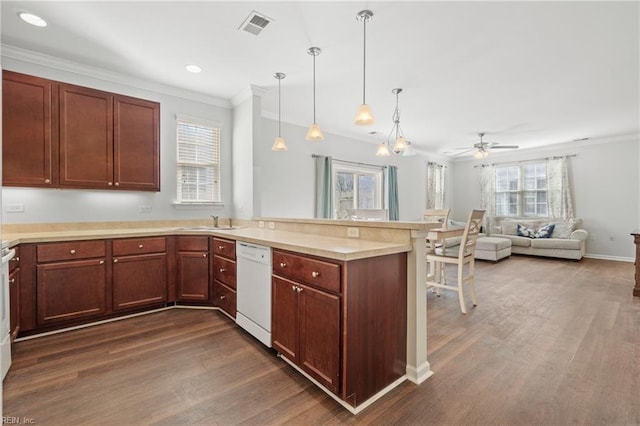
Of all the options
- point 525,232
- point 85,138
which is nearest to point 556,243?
point 525,232

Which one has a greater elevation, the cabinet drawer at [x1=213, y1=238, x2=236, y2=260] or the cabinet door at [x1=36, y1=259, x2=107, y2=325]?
the cabinet drawer at [x1=213, y1=238, x2=236, y2=260]

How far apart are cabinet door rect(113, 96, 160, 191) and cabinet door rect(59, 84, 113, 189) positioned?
0.08m

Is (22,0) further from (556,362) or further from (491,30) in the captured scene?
(556,362)

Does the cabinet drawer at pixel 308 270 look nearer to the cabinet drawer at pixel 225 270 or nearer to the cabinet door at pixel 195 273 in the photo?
the cabinet drawer at pixel 225 270

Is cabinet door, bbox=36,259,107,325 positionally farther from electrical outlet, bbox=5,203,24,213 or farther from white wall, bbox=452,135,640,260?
white wall, bbox=452,135,640,260

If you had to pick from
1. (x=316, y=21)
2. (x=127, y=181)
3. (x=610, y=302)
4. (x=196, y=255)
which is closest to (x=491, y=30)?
(x=316, y=21)

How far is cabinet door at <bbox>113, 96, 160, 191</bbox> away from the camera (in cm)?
332

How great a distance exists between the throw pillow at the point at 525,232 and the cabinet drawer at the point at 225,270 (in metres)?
7.03

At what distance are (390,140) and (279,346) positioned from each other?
5.80m

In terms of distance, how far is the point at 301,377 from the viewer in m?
2.04

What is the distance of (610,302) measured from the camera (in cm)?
352

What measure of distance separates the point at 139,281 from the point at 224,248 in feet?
3.32

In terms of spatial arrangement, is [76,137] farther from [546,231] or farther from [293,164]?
[546,231]

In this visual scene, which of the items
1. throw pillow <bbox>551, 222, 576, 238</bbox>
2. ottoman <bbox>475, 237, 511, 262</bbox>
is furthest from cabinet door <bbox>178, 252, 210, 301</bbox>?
throw pillow <bbox>551, 222, 576, 238</bbox>
